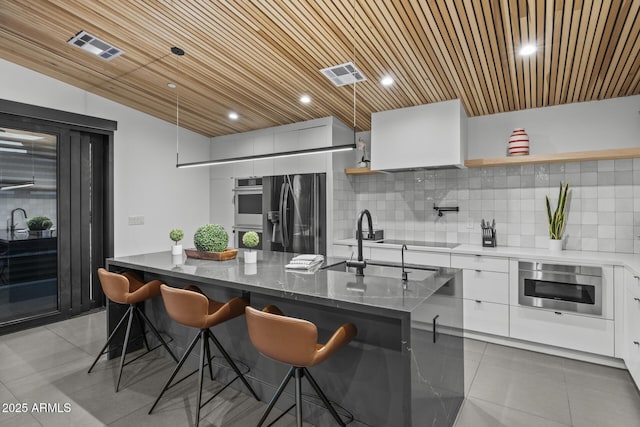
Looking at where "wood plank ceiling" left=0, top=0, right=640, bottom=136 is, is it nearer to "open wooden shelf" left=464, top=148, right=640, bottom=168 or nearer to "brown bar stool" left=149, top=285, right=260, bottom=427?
"open wooden shelf" left=464, top=148, right=640, bottom=168

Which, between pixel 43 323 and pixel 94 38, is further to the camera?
pixel 43 323

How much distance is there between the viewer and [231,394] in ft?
8.06

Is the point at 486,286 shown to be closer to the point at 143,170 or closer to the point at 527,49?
the point at 527,49

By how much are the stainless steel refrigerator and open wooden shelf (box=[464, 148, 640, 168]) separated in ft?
5.96

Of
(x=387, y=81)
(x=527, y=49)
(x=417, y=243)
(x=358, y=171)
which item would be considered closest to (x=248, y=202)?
(x=358, y=171)

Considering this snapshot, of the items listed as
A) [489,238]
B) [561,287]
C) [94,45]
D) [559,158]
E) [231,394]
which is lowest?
[231,394]

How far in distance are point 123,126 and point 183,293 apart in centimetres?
355

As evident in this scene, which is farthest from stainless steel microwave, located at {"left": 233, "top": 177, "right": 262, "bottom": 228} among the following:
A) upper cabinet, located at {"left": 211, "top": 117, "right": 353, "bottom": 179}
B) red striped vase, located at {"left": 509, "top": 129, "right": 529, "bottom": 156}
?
red striped vase, located at {"left": 509, "top": 129, "right": 529, "bottom": 156}

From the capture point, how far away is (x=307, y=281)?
6.76ft

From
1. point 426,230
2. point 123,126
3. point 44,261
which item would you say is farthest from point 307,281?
point 123,126

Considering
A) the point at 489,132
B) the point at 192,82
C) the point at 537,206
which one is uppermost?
the point at 192,82

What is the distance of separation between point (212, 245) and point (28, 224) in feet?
8.40

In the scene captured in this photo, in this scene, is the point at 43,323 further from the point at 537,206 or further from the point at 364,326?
the point at 537,206

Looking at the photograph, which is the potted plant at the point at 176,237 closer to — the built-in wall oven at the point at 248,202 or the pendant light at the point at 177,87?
the pendant light at the point at 177,87
